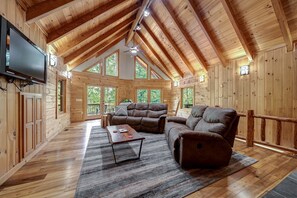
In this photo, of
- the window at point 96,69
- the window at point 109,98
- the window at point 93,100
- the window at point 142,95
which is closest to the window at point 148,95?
the window at point 142,95

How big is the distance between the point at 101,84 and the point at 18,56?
522 centimetres

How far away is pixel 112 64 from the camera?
7.65 m

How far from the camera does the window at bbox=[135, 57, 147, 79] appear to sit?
8.25 m

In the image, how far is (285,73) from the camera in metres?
3.39

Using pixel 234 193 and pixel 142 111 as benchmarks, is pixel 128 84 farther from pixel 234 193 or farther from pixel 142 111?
pixel 234 193

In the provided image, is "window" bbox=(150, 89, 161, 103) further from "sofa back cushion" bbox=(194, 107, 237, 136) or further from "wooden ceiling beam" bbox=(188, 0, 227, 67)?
"sofa back cushion" bbox=(194, 107, 237, 136)

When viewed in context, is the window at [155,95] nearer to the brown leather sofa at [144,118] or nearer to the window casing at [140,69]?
the window casing at [140,69]

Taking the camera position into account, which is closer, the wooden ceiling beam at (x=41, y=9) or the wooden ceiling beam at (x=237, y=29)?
the wooden ceiling beam at (x=41, y=9)

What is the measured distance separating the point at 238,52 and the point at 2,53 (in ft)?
17.2

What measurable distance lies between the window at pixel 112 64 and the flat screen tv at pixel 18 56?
15.6ft

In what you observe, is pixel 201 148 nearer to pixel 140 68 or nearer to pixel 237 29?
pixel 237 29

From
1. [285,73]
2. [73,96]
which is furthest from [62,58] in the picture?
[285,73]

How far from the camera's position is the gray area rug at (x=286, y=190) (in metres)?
0.66

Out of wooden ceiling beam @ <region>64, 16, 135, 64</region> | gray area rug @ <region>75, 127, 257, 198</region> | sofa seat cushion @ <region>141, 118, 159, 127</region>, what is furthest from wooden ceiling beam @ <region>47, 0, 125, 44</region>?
sofa seat cushion @ <region>141, 118, 159, 127</region>
